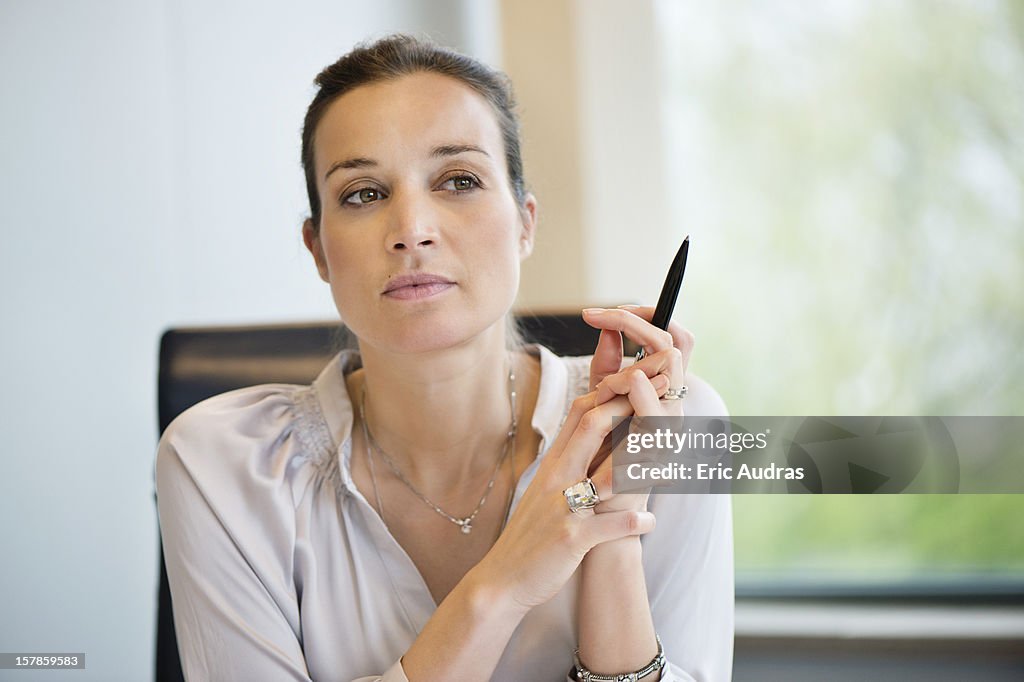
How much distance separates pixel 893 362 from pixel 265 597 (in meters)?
1.59

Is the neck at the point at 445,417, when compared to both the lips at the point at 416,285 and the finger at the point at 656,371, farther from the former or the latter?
the finger at the point at 656,371

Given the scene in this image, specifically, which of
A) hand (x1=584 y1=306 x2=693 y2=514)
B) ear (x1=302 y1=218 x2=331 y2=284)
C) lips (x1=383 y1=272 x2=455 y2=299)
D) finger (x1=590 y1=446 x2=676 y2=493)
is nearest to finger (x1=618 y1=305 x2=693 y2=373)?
hand (x1=584 y1=306 x2=693 y2=514)

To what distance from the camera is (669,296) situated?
0.87 metres

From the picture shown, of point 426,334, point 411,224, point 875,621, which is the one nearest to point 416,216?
point 411,224

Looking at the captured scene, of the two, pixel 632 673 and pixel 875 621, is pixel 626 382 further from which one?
pixel 875 621

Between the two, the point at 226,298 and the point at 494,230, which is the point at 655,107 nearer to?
the point at 226,298

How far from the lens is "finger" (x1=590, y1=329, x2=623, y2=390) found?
987 millimetres

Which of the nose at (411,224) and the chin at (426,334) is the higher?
the nose at (411,224)

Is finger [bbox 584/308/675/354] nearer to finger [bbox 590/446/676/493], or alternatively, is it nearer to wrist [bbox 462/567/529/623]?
finger [bbox 590/446/676/493]

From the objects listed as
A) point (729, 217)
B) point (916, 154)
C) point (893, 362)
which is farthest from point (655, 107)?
point (893, 362)

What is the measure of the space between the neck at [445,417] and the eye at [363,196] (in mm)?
185

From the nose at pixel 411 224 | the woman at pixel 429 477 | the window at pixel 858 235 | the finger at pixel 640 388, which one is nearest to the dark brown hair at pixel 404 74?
the woman at pixel 429 477

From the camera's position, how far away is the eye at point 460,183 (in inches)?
42.0

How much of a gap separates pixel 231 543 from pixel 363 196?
43cm
